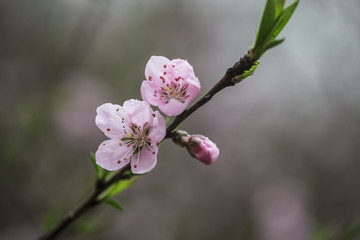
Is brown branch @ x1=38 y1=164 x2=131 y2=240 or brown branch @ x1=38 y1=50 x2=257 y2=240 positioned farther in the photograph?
brown branch @ x1=38 y1=164 x2=131 y2=240

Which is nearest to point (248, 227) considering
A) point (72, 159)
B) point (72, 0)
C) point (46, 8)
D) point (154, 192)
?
point (154, 192)

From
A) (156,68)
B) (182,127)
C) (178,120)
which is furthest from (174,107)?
(182,127)

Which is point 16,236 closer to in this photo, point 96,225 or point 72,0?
point 96,225

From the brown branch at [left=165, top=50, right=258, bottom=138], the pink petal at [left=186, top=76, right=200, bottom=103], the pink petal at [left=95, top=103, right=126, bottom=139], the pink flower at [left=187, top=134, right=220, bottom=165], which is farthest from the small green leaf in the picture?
the pink petal at [left=95, top=103, right=126, bottom=139]

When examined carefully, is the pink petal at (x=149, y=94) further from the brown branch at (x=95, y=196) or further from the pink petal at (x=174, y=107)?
the brown branch at (x=95, y=196)

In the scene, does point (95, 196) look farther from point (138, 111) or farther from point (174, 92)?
point (174, 92)

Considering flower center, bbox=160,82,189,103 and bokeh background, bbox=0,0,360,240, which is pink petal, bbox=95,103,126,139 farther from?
bokeh background, bbox=0,0,360,240
